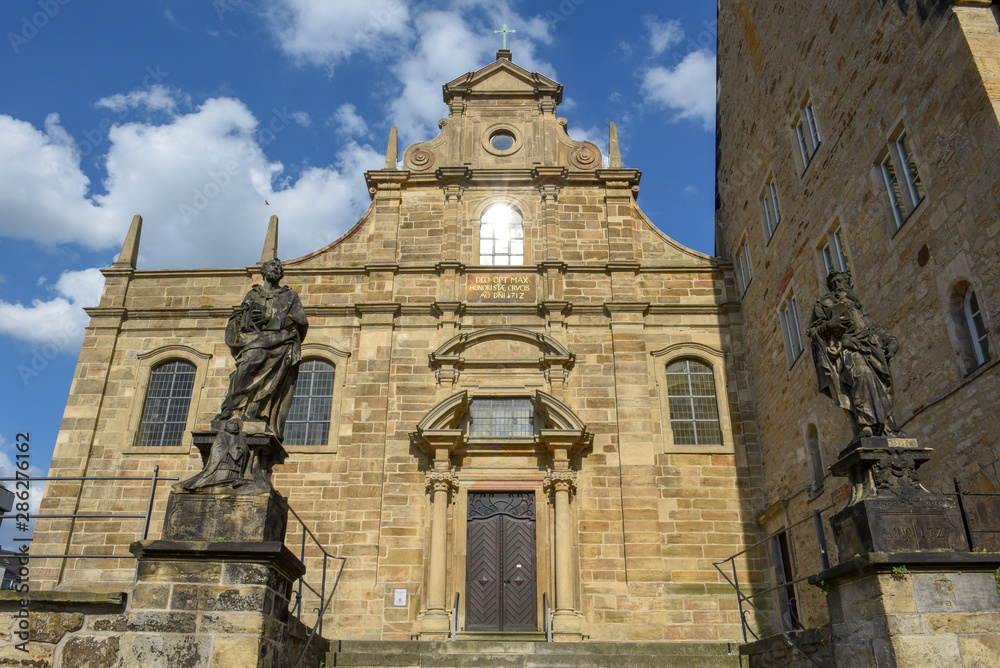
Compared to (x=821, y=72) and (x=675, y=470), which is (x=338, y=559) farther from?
(x=821, y=72)

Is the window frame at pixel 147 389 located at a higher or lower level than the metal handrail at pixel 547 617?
higher

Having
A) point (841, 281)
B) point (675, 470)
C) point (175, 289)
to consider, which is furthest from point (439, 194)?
point (841, 281)

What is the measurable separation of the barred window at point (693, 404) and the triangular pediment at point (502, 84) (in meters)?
7.16

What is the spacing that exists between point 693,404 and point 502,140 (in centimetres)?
740

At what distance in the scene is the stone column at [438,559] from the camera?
518 inches

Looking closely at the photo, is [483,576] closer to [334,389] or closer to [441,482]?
[441,482]

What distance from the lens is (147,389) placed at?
626 inches

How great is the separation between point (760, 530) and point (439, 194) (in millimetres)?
9456

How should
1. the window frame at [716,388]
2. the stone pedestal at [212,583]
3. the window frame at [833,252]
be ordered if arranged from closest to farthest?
the stone pedestal at [212,583]
the window frame at [833,252]
the window frame at [716,388]

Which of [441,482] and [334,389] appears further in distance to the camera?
[334,389]

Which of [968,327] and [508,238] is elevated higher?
[508,238]

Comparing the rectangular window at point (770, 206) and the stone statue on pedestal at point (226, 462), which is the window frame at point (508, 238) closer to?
the rectangular window at point (770, 206)

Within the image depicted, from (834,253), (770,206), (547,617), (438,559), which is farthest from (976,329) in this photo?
(438,559)

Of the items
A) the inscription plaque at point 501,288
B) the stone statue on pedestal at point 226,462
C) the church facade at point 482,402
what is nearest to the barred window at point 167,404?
the church facade at point 482,402
